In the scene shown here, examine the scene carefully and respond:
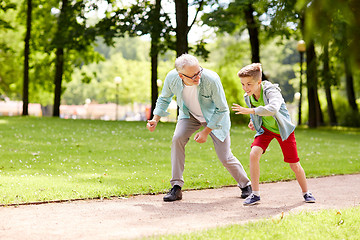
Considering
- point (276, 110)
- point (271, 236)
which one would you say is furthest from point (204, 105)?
point (271, 236)

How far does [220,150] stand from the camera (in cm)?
594

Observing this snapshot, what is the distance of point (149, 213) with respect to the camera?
502 centimetres

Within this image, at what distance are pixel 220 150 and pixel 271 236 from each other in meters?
2.01

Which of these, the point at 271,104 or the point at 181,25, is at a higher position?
the point at 181,25

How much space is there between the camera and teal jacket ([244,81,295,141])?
5246 millimetres

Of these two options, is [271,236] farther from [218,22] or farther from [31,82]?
[31,82]

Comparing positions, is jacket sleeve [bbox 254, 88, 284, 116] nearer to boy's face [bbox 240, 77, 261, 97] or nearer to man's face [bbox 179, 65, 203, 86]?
boy's face [bbox 240, 77, 261, 97]

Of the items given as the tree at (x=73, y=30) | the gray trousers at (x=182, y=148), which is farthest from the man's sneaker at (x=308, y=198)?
the tree at (x=73, y=30)

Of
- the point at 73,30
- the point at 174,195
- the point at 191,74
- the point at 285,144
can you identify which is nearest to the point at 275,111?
the point at 285,144

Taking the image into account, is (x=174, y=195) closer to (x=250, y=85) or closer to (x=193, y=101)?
(x=193, y=101)

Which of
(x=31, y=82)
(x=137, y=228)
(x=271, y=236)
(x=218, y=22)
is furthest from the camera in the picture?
(x=31, y=82)

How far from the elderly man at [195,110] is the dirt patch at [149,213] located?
40 cm

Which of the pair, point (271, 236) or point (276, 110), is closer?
point (271, 236)

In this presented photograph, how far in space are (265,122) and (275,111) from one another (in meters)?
0.48
